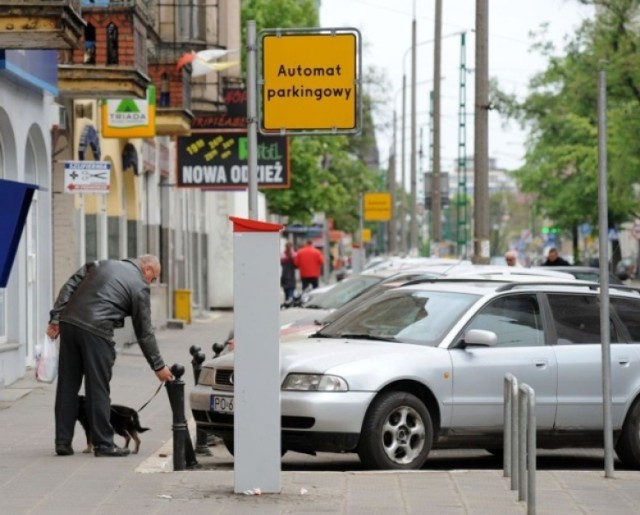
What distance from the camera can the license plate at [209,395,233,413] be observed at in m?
12.8

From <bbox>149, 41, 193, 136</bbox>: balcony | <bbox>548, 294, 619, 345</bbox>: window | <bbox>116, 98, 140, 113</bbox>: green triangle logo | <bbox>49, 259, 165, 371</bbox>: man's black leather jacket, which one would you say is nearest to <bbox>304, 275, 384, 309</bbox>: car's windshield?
<bbox>116, 98, 140, 113</bbox>: green triangle logo

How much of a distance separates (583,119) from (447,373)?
54511 millimetres

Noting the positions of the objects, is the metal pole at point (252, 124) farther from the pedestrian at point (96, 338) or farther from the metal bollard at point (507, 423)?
the metal bollard at point (507, 423)

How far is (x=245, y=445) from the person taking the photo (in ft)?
34.0

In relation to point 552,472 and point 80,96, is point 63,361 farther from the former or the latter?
point 80,96

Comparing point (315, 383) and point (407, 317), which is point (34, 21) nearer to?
point (407, 317)

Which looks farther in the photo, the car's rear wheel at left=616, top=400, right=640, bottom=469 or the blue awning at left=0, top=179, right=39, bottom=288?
the car's rear wheel at left=616, top=400, right=640, bottom=469

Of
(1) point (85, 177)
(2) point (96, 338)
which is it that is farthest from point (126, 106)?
(2) point (96, 338)

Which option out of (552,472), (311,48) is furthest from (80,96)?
(552,472)

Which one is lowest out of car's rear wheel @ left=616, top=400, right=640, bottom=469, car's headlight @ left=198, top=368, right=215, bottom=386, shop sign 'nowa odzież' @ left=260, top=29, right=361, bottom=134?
car's rear wheel @ left=616, top=400, right=640, bottom=469

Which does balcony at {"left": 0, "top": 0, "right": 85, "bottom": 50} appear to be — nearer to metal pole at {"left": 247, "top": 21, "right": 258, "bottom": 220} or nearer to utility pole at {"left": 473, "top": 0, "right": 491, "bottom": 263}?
metal pole at {"left": 247, "top": 21, "right": 258, "bottom": 220}

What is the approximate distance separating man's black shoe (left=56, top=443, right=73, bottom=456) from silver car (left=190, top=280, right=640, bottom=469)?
39.1 inches

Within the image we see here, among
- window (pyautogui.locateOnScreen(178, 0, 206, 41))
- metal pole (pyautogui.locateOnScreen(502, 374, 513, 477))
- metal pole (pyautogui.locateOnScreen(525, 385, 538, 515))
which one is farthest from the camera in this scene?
Answer: window (pyautogui.locateOnScreen(178, 0, 206, 41))

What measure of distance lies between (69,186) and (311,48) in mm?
9867
